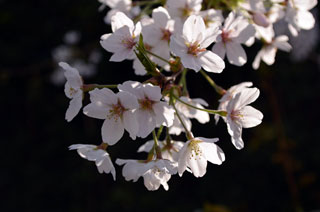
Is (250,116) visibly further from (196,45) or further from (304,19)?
(304,19)

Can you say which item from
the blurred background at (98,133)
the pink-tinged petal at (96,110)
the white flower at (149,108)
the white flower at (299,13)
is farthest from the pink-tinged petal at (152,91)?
the blurred background at (98,133)

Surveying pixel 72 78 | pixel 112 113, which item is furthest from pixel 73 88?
pixel 112 113

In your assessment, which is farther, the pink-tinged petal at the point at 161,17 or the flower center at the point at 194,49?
the pink-tinged petal at the point at 161,17

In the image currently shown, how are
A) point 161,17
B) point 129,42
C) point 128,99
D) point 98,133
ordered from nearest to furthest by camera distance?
point 128,99, point 129,42, point 161,17, point 98,133

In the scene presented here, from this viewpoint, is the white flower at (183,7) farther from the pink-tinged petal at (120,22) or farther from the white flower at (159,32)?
the pink-tinged petal at (120,22)

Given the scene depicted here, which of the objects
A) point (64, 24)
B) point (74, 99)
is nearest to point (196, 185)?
point (64, 24)
